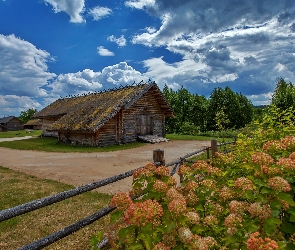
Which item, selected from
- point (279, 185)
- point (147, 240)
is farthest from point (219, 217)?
point (147, 240)

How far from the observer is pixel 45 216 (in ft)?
20.6

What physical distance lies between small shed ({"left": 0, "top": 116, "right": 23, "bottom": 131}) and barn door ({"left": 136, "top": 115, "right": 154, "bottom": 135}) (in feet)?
229

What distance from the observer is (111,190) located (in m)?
8.30

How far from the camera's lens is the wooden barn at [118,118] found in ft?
66.9

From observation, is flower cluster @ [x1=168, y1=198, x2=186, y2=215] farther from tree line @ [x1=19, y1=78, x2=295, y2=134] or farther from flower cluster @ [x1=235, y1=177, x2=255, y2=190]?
tree line @ [x1=19, y1=78, x2=295, y2=134]

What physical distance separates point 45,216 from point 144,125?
58.1ft

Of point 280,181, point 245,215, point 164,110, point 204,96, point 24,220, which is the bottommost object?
point 24,220

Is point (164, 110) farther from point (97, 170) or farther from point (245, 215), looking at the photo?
point (245, 215)

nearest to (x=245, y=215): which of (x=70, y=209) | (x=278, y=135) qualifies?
(x=278, y=135)

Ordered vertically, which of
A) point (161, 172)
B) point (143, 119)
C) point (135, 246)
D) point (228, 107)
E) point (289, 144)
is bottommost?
point (135, 246)

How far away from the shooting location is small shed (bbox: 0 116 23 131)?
79250 mm

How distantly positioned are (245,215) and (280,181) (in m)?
0.53

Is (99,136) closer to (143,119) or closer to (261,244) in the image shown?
(143,119)

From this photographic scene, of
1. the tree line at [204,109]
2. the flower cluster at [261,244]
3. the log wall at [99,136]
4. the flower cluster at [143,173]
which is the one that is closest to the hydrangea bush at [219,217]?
the flower cluster at [261,244]
